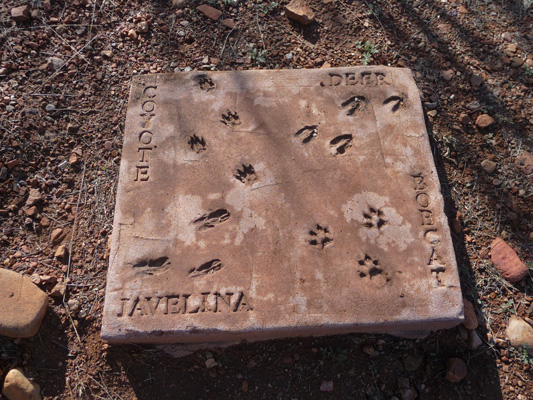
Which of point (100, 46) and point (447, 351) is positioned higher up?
point (100, 46)

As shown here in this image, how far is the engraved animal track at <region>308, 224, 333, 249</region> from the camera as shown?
2387 mm

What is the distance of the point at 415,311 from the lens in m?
2.26

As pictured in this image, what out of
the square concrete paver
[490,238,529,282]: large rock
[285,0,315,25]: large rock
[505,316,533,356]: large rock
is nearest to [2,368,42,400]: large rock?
the square concrete paver

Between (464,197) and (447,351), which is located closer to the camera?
(447,351)

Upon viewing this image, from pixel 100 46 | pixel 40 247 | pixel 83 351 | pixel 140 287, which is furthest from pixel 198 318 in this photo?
pixel 100 46

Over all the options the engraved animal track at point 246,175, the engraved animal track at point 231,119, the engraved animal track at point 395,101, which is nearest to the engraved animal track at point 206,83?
the engraved animal track at point 231,119

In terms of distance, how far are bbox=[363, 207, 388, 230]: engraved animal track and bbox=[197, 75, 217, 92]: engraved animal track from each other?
1.35 metres

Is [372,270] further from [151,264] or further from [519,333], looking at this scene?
[151,264]

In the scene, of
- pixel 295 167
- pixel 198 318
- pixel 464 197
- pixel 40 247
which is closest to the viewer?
pixel 198 318

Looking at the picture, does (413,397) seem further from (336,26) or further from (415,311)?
(336,26)

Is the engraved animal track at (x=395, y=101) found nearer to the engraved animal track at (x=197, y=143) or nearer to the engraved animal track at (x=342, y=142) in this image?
the engraved animal track at (x=342, y=142)

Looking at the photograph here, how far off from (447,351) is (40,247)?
2.85 meters

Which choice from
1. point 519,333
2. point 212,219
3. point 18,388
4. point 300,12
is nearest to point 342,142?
point 212,219

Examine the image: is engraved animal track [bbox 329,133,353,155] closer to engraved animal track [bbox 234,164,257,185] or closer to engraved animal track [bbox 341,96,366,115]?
engraved animal track [bbox 341,96,366,115]
